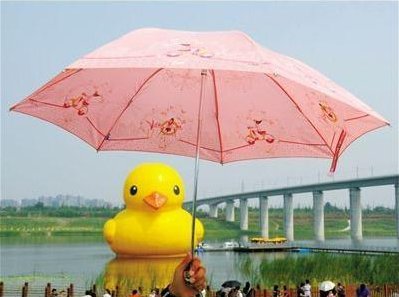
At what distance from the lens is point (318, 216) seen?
69625 mm

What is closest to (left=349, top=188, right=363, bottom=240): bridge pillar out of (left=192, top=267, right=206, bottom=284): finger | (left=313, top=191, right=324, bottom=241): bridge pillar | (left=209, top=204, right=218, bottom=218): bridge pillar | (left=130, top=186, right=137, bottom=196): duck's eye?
(left=313, top=191, right=324, bottom=241): bridge pillar

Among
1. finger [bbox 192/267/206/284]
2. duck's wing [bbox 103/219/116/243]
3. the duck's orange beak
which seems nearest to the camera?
finger [bbox 192/267/206/284]

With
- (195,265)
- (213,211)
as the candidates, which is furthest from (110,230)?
(213,211)

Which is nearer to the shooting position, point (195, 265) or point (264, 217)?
point (195, 265)

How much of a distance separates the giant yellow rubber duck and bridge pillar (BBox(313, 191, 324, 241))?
46.6 meters

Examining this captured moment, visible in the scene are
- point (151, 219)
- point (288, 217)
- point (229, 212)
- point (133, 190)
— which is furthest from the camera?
point (229, 212)

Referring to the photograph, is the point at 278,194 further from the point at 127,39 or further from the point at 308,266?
the point at 127,39

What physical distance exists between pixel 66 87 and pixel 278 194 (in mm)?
73321

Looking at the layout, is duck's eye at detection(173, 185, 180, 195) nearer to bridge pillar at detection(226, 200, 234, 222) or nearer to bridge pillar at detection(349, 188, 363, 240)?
bridge pillar at detection(349, 188, 363, 240)

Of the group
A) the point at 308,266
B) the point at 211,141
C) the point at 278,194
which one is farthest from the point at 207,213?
the point at 211,141

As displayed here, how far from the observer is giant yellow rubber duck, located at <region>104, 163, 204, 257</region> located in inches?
944

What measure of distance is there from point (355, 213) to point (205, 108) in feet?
200

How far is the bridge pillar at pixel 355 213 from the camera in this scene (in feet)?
209

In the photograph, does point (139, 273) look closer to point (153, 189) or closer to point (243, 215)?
point (153, 189)
